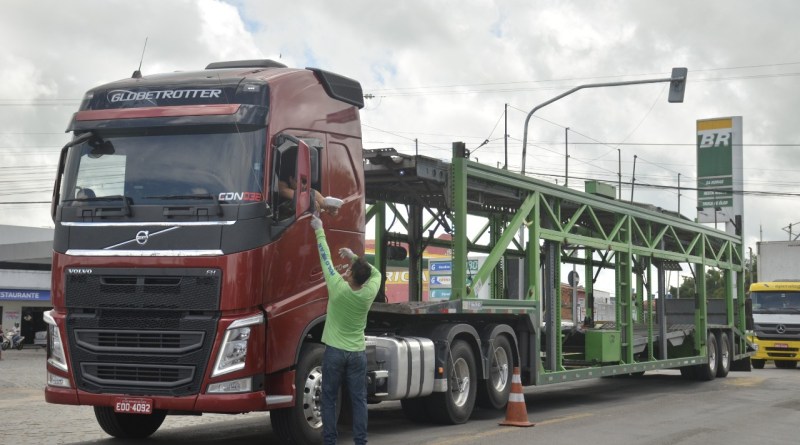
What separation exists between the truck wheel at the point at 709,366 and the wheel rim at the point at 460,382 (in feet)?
33.1

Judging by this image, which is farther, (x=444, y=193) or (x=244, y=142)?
(x=444, y=193)

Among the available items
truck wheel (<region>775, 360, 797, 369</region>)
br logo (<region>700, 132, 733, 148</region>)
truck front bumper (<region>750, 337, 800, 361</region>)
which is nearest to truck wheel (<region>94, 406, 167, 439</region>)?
Answer: truck front bumper (<region>750, 337, 800, 361</region>)

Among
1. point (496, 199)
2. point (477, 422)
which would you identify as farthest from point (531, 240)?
point (477, 422)

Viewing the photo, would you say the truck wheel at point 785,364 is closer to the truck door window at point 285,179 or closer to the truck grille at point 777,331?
the truck grille at point 777,331

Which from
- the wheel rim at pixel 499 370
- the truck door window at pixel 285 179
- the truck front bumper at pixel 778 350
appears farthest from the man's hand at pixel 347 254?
the truck front bumper at pixel 778 350

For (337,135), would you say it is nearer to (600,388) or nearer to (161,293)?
(161,293)

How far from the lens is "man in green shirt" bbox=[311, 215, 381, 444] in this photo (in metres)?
8.40

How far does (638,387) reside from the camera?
19438mm

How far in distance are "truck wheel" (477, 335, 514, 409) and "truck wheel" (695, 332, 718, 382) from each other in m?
9.01

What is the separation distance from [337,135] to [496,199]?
158 inches

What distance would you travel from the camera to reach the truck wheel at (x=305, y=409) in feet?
29.9

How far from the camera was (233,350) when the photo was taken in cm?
862

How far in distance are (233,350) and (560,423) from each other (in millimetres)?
5176

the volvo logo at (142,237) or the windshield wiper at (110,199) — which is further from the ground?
the windshield wiper at (110,199)
